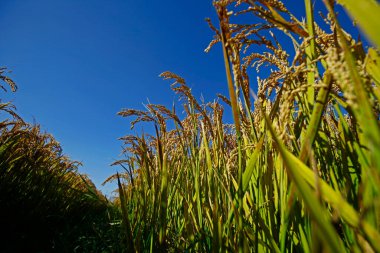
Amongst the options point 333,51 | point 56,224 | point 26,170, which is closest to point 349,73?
point 333,51

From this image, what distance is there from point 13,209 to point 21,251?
666 mm

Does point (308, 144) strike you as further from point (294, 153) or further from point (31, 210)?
point (31, 210)

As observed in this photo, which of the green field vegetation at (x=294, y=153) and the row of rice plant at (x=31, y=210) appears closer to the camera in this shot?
the green field vegetation at (x=294, y=153)

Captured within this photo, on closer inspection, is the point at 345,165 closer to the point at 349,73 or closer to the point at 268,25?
the point at 268,25

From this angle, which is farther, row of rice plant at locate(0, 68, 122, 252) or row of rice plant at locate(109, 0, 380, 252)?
row of rice plant at locate(0, 68, 122, 252)

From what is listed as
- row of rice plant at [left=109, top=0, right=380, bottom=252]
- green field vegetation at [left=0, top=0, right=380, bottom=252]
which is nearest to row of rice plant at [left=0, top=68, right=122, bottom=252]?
green field vegetation at [left=0, top=0, right=380, bottom=252]

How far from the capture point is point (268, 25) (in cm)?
108

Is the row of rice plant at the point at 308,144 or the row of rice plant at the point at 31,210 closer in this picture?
the row of rice plant at the point at 308,144

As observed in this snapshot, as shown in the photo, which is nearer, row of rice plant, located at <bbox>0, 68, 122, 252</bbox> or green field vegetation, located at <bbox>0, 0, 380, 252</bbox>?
green field vegetation, located at <bbox>0, 0, 380, 252</bbox>

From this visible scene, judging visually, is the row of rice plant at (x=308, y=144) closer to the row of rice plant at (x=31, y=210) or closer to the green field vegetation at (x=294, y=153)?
the green field vegetation at (x=294, y=153)

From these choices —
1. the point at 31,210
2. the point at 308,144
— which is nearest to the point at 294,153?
the point at 308,144

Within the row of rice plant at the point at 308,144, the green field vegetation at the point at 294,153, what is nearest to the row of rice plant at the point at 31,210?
the green field vegetation at the point at 294,153

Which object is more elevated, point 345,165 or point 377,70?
point 377,70

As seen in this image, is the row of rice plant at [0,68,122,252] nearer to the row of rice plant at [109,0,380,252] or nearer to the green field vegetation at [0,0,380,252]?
the green field vegetation at [0,0,380,252]
